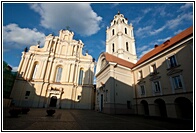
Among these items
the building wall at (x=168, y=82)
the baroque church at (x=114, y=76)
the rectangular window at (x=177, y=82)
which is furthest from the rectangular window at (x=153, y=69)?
the rectangular window at (x=177, y=82)

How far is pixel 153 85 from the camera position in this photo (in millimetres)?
15047

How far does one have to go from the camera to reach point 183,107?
470 inches

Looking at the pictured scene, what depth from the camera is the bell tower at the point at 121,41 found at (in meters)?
30.4

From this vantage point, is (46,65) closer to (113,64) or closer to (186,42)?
(113,64)

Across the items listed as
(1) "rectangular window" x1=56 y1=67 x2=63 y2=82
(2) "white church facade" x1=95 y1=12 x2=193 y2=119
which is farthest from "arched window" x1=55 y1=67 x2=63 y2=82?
(2) "white church facade" x1=95 y1=12 x2=193 y2=119

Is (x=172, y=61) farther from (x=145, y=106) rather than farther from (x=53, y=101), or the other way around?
(x=53, y=101)

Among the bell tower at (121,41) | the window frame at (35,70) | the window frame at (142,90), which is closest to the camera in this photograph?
the window frame at (142,90)

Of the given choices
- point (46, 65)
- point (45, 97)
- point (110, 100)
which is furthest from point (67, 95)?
point (110, 100)

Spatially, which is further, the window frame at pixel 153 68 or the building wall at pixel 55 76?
the building wall at pixel 55 76

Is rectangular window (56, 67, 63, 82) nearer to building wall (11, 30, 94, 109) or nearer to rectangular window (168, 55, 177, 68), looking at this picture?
building wall (11, 30, 94, 109)

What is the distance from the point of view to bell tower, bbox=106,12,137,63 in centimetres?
3041

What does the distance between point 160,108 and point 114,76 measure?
306 inches

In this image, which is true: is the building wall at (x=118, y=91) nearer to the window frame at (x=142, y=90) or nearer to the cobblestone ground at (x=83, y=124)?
the window frame at (x=142, y=90)

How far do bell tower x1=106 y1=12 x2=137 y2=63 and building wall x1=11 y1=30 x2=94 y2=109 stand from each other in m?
8.26
